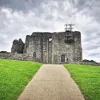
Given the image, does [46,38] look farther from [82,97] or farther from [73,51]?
[82,97]

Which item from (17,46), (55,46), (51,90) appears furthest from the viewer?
(17,46)

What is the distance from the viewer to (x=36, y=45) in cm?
7262

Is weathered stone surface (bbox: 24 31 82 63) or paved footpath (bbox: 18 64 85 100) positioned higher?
weathered stone surface (bbox: 24 31 82 63)

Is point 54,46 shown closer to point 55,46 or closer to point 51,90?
point 55,46

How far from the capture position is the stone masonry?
231ft

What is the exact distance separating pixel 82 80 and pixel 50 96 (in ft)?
24.4

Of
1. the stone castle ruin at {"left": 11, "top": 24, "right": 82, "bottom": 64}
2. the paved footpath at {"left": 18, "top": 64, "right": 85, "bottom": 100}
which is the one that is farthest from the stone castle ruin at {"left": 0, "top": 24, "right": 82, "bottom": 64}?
the paved footpath at {"left": 18, "top": 64, "right": 85, "bottom": 100}

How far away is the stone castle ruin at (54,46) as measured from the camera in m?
70.3

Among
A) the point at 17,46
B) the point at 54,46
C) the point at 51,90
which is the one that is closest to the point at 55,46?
the point at 54,46

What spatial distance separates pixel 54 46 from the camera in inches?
2822

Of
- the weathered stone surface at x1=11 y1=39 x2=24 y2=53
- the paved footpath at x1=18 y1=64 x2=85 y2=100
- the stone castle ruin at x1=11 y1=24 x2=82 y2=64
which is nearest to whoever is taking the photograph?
the paved footpath at x1=18 y1=64 x2=85 y2=100

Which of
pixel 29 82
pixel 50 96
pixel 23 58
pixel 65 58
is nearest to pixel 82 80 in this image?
pixel 29 82

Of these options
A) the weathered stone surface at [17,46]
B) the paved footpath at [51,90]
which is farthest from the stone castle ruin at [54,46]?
the paved footpath at [51,90]

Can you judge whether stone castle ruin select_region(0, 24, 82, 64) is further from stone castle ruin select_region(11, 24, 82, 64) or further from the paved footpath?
the paved footpath
